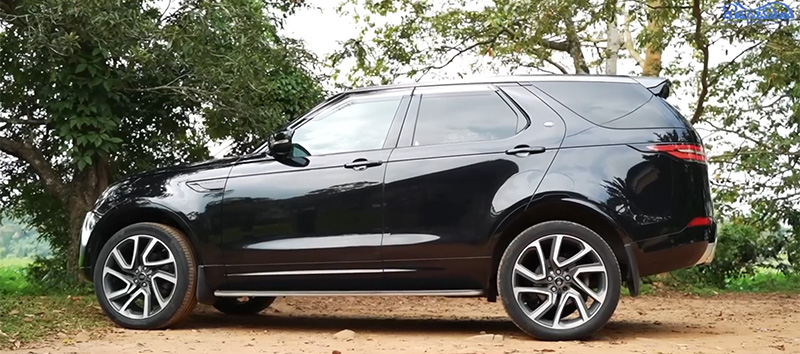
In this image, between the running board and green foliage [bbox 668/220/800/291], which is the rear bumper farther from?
green foliage [bbox 668/220/800/291]

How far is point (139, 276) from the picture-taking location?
24.0 feet

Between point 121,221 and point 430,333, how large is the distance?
2457mm

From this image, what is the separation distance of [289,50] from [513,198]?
485 cm

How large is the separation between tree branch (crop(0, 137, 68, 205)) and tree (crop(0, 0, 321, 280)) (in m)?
0.01

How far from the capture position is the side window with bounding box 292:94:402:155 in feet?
23.0

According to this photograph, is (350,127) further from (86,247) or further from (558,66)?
(558,66)

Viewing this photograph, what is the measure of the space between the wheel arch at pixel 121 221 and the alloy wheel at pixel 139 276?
210 mm

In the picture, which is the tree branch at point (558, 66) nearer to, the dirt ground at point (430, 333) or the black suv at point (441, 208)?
the dirt ground at point (430, 333)

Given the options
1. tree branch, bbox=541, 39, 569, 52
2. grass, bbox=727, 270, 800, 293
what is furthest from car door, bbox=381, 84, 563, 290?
tree branch, bbox=541, 39, 569, 52

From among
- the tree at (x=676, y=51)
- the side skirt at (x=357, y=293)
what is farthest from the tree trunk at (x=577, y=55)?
the side skirt at (x=357, y=293)

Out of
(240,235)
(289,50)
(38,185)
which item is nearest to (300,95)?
(289,50)

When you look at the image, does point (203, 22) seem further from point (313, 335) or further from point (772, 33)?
point (772, 33)

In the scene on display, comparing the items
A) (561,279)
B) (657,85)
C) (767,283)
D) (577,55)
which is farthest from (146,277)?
(577,55)

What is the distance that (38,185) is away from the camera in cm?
1076
